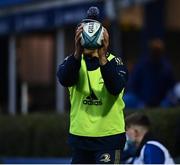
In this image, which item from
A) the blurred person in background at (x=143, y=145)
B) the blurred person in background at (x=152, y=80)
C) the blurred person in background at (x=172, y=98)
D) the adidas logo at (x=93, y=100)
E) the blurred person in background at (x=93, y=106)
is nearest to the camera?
the blurred person in background at (x=93, y=106)

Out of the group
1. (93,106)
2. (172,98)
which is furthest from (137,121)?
(172,98)

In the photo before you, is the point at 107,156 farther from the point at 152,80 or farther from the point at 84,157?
the point at 152,80

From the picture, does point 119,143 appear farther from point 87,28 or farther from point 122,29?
point 122,29

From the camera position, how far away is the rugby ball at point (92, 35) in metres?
5.77

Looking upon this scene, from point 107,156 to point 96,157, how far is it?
102mm

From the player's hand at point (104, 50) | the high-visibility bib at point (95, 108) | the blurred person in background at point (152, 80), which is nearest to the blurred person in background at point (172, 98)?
the blurred person in background at point (152, 80)

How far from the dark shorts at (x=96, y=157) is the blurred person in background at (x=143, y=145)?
1098 millimetres

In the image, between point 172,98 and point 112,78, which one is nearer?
point 112,78

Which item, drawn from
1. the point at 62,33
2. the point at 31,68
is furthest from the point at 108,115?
the point at 31,68

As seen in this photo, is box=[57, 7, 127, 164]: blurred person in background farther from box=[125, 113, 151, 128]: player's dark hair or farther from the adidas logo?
box=[125, 113, 151, 128]: player's dark hair

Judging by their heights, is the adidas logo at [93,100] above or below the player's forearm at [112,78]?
below

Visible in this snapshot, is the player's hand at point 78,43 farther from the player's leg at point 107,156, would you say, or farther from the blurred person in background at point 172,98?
the blurred person in background at point 172,98

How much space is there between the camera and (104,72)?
5.83m

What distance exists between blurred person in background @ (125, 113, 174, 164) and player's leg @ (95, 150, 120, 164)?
1.13 m
